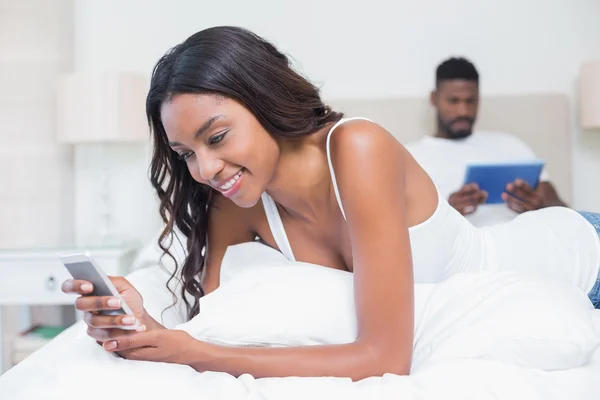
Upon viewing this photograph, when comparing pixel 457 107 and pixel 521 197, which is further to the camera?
pixel 457 107

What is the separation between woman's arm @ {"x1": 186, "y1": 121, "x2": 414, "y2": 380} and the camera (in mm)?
1077

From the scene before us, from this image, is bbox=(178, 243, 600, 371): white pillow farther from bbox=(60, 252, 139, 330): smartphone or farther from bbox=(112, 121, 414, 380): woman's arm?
bbox=(60, 252, 139, 330): smartphone

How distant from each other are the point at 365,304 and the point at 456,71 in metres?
1.89

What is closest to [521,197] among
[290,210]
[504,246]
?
[504,246]

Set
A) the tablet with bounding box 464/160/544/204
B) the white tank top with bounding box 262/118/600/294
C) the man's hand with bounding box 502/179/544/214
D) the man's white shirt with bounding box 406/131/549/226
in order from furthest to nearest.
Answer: the man's white shirt with bounding box 406/131/549/226, the man's hand with bounding box 502/179/544/214, the tablet with bounding box 464/160/544/204, the white tank top with bounding box 262/118/600/294

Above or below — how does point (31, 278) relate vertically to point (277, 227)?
below

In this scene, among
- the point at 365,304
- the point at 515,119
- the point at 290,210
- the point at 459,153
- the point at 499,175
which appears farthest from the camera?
the point at 515,119

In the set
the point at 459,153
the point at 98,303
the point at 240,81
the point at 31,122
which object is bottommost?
the point at 98,303

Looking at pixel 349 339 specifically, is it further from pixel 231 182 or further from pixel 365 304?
pixel 231 182

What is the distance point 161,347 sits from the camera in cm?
107

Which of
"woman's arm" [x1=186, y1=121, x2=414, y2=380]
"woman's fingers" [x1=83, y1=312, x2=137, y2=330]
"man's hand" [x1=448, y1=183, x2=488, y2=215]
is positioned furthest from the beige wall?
"woman's arm" [x1=186, y1=121, x2=414, y2=380]

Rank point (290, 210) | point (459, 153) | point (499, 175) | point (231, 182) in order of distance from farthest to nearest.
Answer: point (459, 153)
point (499, 175)
point (290, 210)
point (231, 182)

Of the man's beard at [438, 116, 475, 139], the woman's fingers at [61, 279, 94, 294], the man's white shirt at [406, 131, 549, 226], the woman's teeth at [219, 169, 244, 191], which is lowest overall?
the woman's fingers at [61, 279, 94, 294]

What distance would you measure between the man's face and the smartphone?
1.96m
